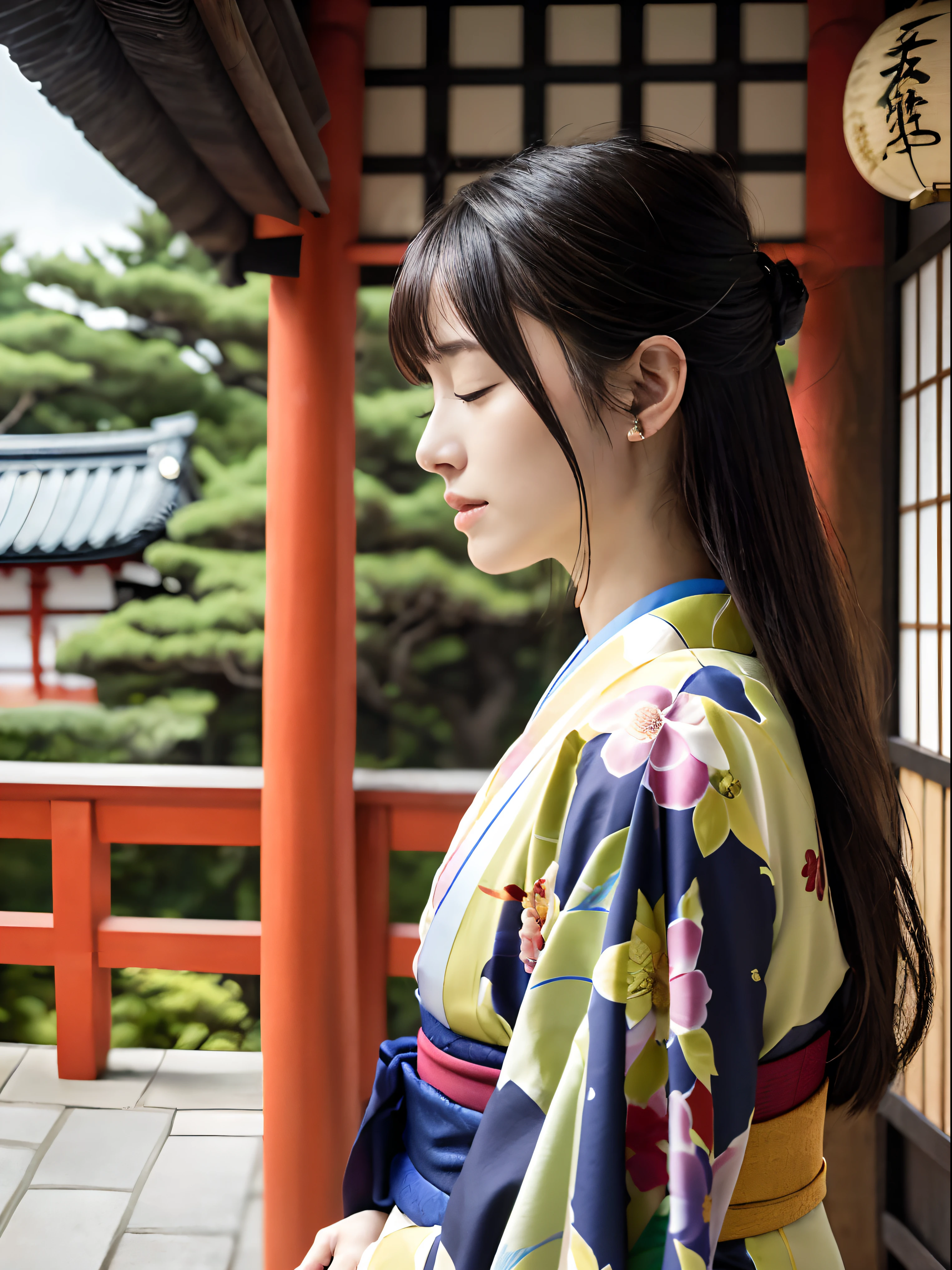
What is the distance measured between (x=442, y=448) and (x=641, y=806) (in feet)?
1.18

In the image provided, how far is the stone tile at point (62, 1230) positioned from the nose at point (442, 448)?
2239mm

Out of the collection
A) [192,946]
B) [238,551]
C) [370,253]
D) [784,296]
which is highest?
[370,253]

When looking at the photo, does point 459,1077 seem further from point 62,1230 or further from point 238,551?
point 238,551

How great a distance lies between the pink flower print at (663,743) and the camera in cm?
55

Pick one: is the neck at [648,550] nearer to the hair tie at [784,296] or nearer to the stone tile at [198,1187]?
the hair tie at [784,296]

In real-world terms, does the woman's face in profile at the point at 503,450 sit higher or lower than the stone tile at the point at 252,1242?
higher

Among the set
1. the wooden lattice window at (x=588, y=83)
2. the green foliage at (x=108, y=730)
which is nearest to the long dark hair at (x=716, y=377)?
the wooden lattice window at (x=588, y=83)

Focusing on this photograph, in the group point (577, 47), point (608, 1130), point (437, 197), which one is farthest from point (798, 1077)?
point (577, 47)

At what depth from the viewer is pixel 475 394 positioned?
0.72 metres

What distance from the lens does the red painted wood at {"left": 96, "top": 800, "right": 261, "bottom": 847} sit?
2451mm

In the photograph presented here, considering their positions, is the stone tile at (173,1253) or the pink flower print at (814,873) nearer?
the pink flower print at (814,873)

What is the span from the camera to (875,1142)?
2012mm

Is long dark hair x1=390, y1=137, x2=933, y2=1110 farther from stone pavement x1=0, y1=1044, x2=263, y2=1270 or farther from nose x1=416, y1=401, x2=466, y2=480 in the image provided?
stone pavement x1=0, y1=1044, x2=263, y2=1270

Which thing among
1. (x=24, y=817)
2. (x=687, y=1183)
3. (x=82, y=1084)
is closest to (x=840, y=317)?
(x=687, y=1183)
